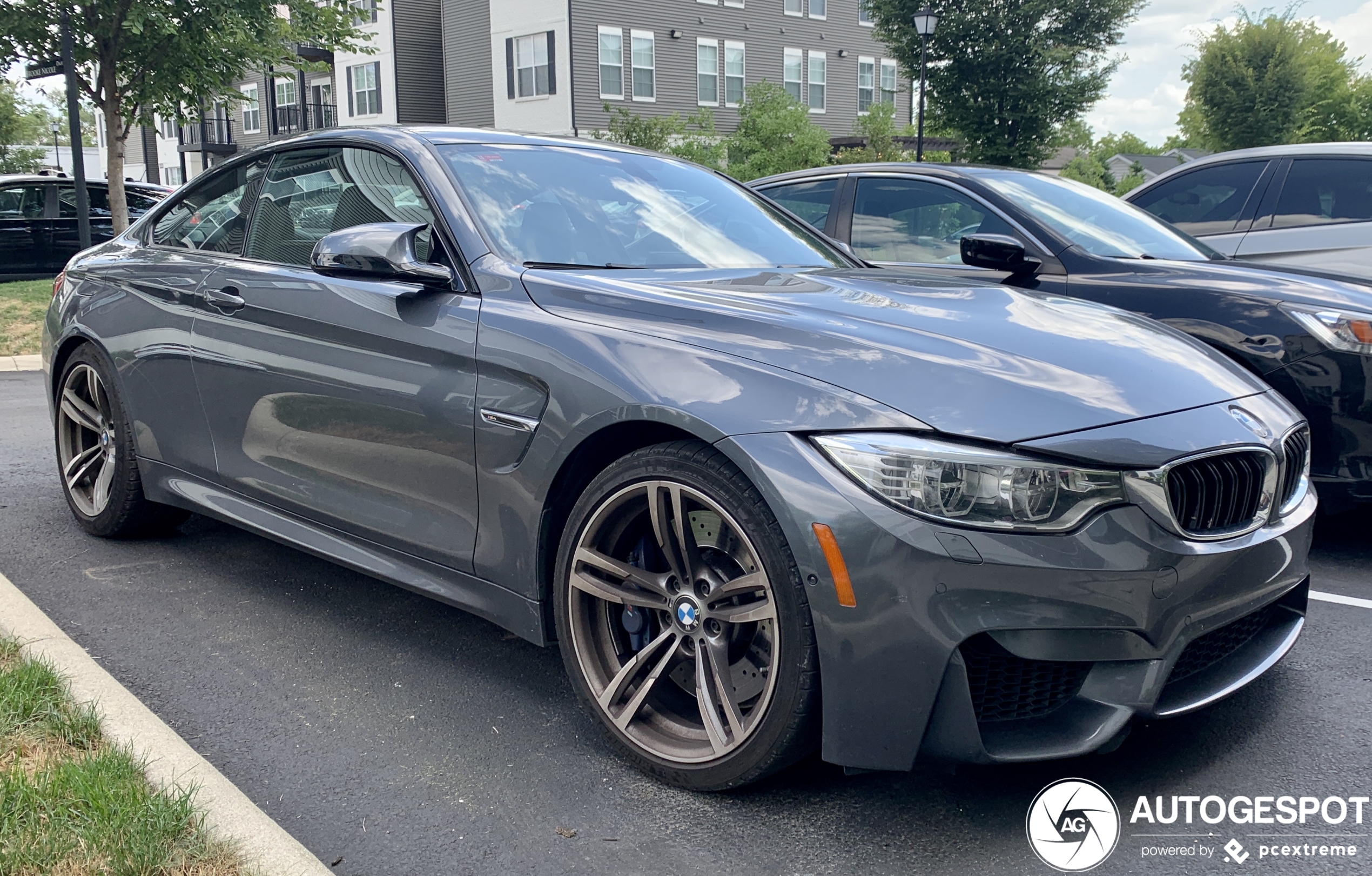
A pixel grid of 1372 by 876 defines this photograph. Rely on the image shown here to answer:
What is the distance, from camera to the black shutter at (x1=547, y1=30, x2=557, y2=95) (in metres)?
32.0

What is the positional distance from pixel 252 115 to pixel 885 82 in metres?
25.6

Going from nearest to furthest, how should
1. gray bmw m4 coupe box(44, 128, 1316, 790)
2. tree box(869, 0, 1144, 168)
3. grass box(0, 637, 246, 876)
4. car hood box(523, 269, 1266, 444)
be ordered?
1. grass box(0, 637, 246, 876)
2. gray bmw m4 coupe box(44, 128, 1316, 790)
3. car hood box(523, 269, 1266, 444)
4. tree box(869, 0, 1144, 168)

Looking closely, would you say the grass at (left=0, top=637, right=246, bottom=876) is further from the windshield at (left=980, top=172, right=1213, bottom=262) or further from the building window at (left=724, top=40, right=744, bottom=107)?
the building window at (left=724, top=40, right=744, bottom=107)

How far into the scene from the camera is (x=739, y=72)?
1385 inches

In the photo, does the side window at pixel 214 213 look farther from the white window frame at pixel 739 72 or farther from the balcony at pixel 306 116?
the balcony at pixel 306 116

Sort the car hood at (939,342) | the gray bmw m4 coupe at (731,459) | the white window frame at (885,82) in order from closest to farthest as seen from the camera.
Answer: the gray bmw m4 coupe at (731,459), the car hood at (939,342), the white window frame at (885,82)

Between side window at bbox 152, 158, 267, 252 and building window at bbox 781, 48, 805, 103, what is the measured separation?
109 ft

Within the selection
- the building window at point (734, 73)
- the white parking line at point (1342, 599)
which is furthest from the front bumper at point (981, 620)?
the building window at point (734, 73)

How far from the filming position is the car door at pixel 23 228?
16.1 meters

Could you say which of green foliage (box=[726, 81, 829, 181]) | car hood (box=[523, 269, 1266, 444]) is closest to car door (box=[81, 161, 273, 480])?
car hood (box=[523, 269, 1266, 444])

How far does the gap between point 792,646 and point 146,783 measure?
1.47 m

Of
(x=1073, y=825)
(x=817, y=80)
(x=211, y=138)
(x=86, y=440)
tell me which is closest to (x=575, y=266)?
(x=1073, y=825)

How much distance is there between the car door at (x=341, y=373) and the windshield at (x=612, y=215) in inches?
8.7

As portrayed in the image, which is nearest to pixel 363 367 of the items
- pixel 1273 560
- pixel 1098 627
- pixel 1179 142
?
pixel 1098 627
